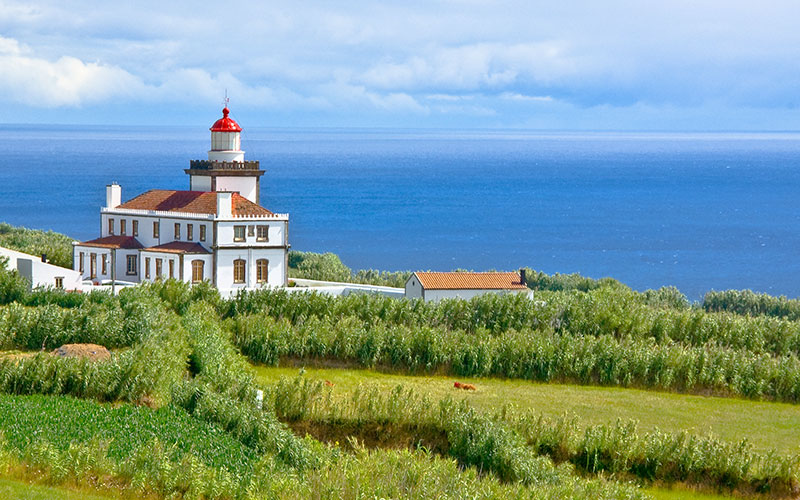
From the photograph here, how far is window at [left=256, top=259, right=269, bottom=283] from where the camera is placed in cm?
5331

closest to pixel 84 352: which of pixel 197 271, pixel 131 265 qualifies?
pixel 197 271

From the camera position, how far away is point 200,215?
52.5 m

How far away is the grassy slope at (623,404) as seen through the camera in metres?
33.1

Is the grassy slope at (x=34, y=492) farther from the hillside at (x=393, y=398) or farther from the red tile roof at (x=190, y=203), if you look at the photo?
the red tile roof at (x=190, y=203)

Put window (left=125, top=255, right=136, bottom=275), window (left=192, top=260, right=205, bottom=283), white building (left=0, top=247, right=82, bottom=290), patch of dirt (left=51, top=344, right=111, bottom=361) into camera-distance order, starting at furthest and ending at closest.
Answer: window (left=125, top=255, right=136, bottom=275) → window (left=192, top=260, right=205, bottom=283) → white building (left=0, top=247, right=82, bottom=290) → patch of dirt (left=51, top=344, right=111, bottom=361)

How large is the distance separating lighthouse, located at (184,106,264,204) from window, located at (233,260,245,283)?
524cm

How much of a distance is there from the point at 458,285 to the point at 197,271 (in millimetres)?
11444

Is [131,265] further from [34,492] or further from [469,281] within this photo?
[34,492]

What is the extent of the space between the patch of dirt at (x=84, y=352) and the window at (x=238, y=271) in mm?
18754

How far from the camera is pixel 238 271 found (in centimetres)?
5291

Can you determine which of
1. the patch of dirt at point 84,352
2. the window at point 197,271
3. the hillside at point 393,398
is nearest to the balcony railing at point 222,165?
the window at point 197,271

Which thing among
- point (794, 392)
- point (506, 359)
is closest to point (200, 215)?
point (506, 359)

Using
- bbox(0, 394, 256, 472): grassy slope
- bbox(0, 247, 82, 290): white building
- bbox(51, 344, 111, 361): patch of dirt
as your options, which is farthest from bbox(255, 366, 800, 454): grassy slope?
bbox(0, 247, 82, 290): white building

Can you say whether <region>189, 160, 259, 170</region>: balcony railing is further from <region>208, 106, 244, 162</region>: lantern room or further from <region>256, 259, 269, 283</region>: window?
<region>256, 259, 269, 283</region>: window
